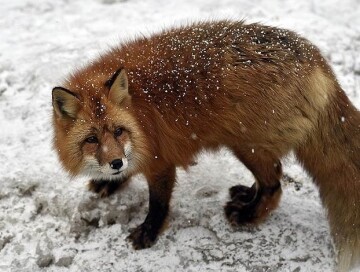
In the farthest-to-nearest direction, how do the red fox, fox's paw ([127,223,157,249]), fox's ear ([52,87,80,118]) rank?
fox's paw ([127,223,157,249])
the red fox
fox's ear ([52,87,80,118])

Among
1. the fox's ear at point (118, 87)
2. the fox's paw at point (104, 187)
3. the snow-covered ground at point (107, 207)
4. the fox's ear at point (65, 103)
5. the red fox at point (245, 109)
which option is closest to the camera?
the fox's ear at point (65, 103)

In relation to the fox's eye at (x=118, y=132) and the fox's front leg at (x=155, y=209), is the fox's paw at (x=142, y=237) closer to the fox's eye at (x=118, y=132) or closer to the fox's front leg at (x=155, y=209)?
the fox's front leg at (x=155, y=209)

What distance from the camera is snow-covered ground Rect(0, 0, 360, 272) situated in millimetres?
4125

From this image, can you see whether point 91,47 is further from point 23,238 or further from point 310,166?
point 310,166

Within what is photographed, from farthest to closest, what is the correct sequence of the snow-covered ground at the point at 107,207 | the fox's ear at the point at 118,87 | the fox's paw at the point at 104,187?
the fox's paw at the point at 104,187 → the snow-covered ground at the point at 107,207 → the fox's ear at the point at 118,87

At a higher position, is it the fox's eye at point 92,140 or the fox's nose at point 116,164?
the fox's eye at point 92,140

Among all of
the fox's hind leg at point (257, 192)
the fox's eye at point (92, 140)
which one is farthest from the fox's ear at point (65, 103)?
the fox's hind leg at point (257, 192)

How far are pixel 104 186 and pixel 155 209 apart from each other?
65 cm

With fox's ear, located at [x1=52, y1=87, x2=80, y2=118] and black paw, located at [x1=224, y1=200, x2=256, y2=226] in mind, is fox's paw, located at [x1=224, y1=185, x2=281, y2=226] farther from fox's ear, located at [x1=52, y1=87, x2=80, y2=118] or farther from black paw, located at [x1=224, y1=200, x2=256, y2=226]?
fox's ear, located at [x1=52, y1=87, x2=80, y2=118]

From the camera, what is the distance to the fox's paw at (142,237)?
167 inches

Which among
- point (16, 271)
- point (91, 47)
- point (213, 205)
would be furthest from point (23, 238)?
point (91, 47)

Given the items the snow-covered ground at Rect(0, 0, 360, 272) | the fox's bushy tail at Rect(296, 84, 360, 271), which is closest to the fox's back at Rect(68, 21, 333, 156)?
the fox's bushy tail at Rect(296, 84, 360, 271)

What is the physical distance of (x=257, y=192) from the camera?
4.47 m

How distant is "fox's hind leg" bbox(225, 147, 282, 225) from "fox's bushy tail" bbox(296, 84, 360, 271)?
34 centimetres
